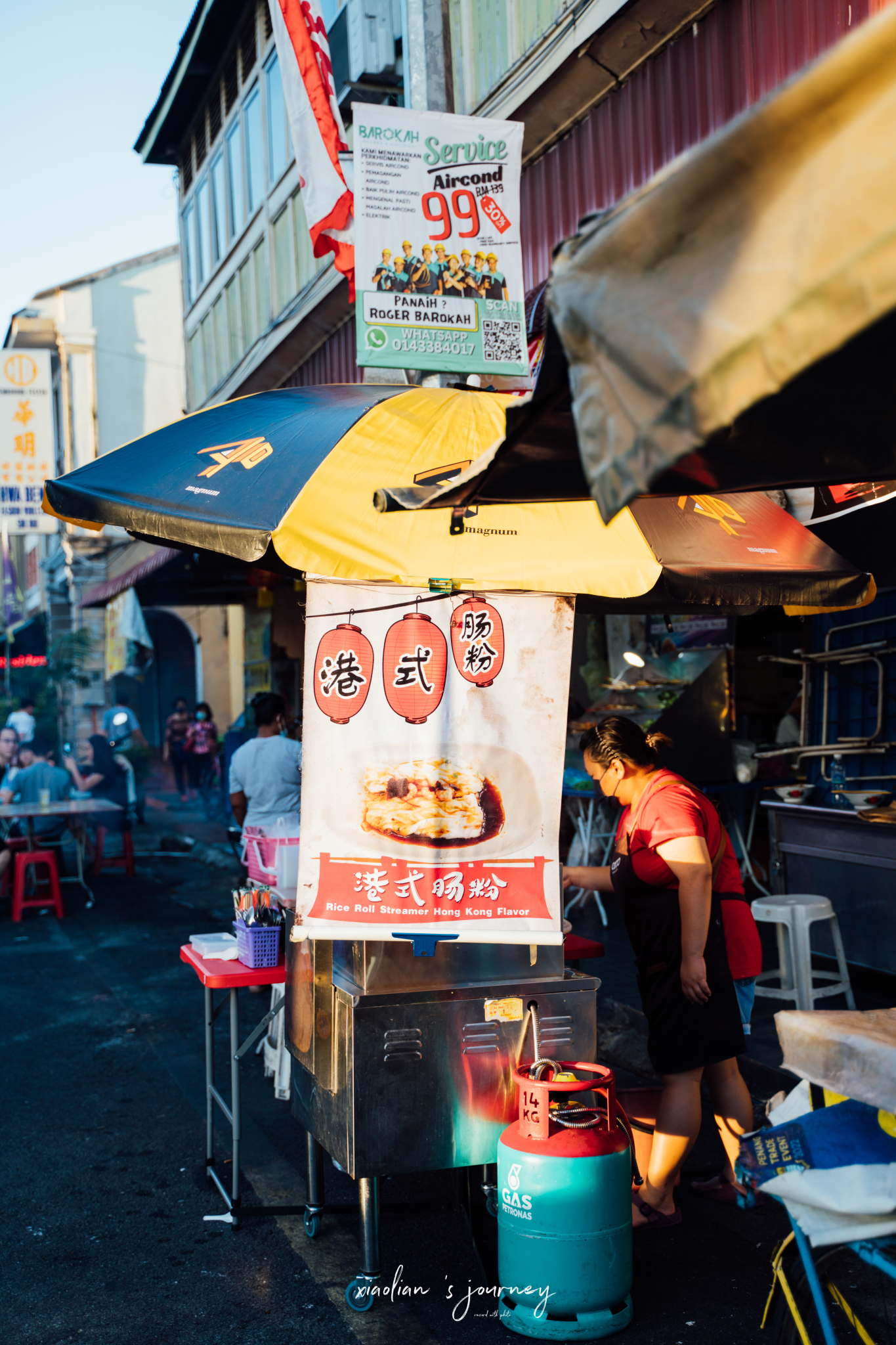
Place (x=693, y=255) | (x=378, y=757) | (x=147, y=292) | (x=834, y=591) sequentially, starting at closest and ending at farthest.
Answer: (x=693, y=255)
(x=378, y=757)
(x=834, y=591)
(x=147, y=292)

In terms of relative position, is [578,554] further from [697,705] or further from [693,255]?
[697,705]

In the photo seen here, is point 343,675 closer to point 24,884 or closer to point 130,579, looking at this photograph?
point 24,884

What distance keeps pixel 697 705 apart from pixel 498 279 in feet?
16.0

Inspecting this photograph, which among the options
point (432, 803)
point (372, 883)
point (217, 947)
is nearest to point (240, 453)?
point (432, 803)

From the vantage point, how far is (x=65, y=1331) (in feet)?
11.6

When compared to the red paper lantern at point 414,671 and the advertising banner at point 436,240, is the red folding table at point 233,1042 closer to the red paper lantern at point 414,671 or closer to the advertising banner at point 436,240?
the red paper lantern at point 414,671

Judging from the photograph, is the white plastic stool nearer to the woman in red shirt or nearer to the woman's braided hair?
the woman in red shirt

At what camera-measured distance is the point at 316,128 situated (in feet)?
23.1

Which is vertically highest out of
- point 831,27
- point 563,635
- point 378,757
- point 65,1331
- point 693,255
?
point 831,27

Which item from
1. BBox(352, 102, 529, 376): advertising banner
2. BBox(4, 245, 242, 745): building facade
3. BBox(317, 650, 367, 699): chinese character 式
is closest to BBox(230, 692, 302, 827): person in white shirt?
BBox(352, 102, 529, 376): advertising banner

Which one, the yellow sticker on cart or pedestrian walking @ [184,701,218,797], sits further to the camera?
pedestrian walking @ [184,701,218,797]

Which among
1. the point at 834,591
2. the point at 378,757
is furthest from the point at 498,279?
the point at 378,757

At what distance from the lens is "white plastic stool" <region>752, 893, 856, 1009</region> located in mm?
6176

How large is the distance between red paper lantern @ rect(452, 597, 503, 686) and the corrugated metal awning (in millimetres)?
7295
